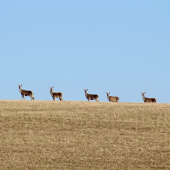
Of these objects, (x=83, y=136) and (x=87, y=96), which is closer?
(x=83, y=136)

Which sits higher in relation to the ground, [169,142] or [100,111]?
[100,111]

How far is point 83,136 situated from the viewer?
22.1 m

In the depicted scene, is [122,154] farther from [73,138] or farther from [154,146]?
[73,138]

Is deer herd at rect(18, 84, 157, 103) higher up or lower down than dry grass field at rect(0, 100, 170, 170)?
higher up

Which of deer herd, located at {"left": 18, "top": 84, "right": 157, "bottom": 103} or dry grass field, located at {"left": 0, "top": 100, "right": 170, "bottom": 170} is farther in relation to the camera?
deer herd, located at {"left": 18, "top": 84, "right": 157, "bottom": 103}

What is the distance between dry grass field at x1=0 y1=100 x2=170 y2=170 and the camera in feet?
57.8

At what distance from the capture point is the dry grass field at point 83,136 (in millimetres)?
17625

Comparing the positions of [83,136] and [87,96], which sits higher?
[87,96]

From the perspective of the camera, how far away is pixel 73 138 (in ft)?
71.1

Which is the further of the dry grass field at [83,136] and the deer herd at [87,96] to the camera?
the deer herd at [87,96]

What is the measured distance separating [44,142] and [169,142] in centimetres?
687

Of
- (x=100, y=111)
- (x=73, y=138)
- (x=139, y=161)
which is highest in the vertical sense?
(x=100, y=111)

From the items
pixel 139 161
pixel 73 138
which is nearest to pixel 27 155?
pixel 73 138

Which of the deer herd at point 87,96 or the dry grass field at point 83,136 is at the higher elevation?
the deer herd at point 87,96
